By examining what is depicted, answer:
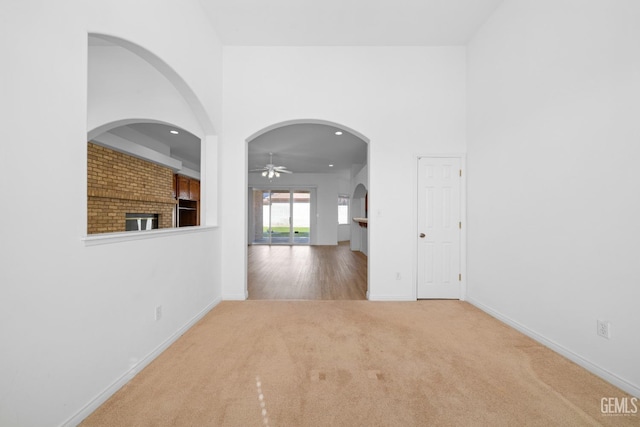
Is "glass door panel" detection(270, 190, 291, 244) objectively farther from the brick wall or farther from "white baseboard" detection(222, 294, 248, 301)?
"white baseboard" detection(222, 294, 248, 301)

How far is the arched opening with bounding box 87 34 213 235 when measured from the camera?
3117mm

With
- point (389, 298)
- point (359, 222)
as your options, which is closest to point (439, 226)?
point (389, 298)

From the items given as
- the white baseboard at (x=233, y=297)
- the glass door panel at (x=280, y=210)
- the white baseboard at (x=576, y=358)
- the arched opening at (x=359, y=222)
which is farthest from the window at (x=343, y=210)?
the white baseboard at (x=576, y=358)

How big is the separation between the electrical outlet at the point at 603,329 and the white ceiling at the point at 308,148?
12.9 ft

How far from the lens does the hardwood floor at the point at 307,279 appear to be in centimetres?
386

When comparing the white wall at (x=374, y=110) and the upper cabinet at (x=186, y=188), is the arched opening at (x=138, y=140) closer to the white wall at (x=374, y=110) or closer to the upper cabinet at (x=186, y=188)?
the upper cabinet at (x=186, y=188)

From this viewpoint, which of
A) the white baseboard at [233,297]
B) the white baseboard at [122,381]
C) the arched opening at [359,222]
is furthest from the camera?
the arched opening at [359,222]

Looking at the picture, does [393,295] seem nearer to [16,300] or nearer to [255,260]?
[16,300]

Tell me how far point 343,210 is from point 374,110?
8.74 metres

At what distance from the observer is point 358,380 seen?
1.83 meters

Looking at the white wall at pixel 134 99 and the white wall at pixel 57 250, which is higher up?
the white wall at pixel 134 99

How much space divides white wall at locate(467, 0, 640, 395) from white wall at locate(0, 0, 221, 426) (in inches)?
137

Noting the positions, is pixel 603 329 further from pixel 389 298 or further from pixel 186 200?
pixel 186 200

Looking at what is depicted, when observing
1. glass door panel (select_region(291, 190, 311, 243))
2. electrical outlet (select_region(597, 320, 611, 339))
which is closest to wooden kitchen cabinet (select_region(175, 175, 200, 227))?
glass door panel (select_region(291, 190, 311, 243))
